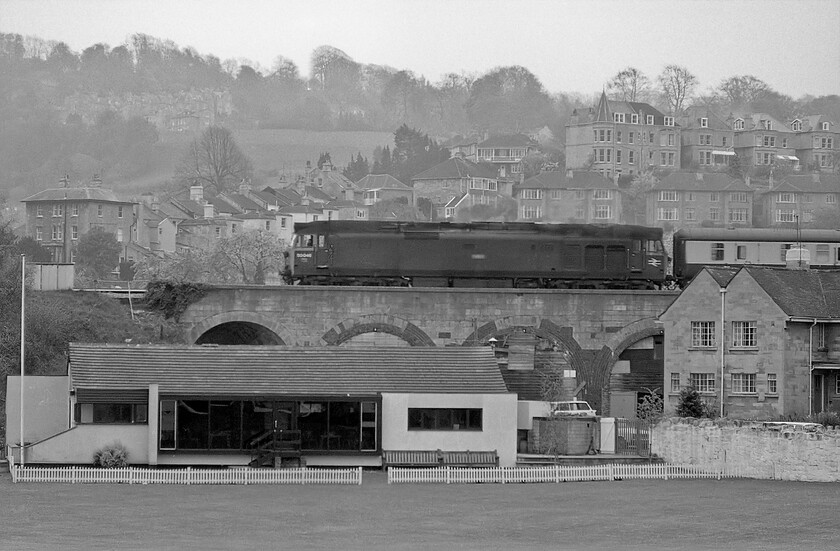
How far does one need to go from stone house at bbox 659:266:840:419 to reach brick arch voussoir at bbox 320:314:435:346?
12079mm

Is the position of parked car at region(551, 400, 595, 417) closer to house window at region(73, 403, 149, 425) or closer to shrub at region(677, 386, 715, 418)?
shrub at region(677, 386, 715, 418)

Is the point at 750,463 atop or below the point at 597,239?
below

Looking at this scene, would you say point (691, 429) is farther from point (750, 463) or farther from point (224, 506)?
point (224, 506)

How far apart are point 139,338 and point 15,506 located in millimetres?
24617

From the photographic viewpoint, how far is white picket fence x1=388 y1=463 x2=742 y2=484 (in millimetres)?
48781

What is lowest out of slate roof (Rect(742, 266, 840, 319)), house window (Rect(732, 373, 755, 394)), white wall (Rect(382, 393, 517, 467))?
white wall (Rect(382, 393, 517, 467))

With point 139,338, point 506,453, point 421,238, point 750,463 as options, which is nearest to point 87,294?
point 139,338

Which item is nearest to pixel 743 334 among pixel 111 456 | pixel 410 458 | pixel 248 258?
pixel 410 458

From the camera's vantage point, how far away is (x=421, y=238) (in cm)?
7512

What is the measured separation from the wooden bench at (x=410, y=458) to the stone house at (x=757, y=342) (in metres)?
12.1

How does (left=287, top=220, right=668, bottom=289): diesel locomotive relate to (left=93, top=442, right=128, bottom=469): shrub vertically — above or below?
above

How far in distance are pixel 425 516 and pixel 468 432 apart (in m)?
9.03

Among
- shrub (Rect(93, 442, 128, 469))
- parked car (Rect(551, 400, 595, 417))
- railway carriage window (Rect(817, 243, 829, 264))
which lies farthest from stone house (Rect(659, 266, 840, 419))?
shrub (Rect(93, 442, 128, 469))

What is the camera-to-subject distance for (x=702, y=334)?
198 feet
